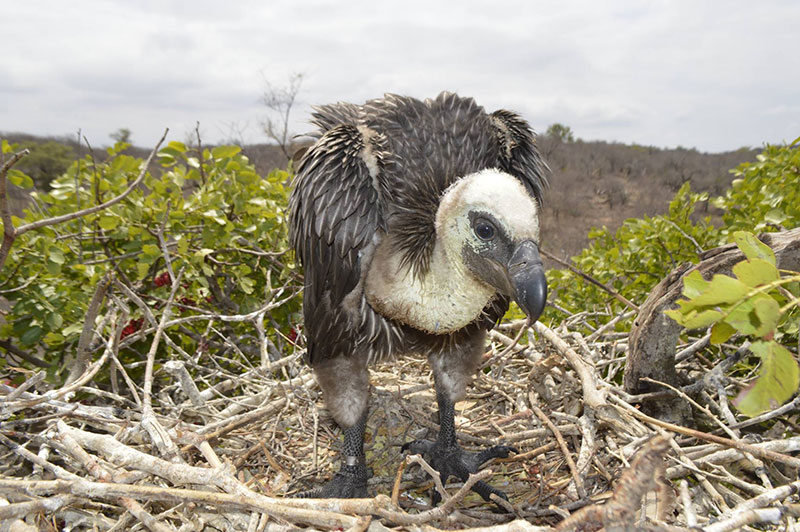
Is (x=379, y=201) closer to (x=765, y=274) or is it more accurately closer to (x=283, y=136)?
(x=765, y=274)

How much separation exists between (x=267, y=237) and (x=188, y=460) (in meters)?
1.86

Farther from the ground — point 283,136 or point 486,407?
point 283,136

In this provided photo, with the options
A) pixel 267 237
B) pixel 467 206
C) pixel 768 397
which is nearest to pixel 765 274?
pixel 768 397

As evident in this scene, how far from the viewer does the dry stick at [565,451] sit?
229 cm

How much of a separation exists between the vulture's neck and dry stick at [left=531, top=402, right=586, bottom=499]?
76cm

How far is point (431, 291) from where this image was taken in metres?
2.41

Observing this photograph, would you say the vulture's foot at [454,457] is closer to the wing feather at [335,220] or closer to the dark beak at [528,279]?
the wing feather at [335,220]

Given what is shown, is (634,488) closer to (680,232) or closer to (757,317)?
(757,317)

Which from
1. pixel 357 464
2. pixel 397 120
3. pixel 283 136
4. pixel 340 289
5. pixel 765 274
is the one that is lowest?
pixel 357 464

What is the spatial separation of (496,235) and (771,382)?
Result: 3.77 feet

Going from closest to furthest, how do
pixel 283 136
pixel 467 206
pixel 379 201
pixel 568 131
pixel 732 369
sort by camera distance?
pixel 467 206 < pixel 379 201 < pixel 732 369 < pixel 283 136 < pixel 568 131

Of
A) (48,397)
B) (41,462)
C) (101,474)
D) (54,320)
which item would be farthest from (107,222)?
(101,474)

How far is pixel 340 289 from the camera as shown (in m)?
2.59

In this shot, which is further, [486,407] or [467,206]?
[486,407]
